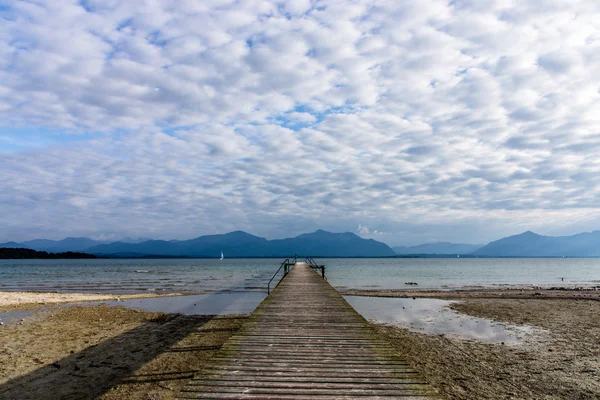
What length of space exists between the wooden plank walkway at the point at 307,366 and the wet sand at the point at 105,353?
305 centimetres

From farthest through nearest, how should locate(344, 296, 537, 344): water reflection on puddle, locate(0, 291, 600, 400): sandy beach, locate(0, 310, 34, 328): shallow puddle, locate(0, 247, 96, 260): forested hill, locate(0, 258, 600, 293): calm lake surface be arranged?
locate(0, 247, 96, 260): forested hill
locate(0, 258, 600, 293): calm lake surface
locate(0, 310, 34, 328): shallow puddle
locate(344, 296, 537, 344): water reflection on puddle
locate(0, 291, 600, 400): sandy beach

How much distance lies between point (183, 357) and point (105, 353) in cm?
251

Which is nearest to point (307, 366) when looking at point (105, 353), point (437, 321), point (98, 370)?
point (98, 370)

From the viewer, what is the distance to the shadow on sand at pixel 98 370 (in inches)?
332

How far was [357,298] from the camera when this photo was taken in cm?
2550

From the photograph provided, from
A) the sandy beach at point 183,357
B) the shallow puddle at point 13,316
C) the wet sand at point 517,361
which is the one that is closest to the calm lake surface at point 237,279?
the shallow puddle at point 13,316

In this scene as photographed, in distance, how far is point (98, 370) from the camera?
9875 mm

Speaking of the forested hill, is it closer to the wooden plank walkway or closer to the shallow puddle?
the shallow puddle

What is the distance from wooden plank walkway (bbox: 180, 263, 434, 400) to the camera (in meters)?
4.55

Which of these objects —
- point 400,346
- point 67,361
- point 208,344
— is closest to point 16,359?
point 67,361

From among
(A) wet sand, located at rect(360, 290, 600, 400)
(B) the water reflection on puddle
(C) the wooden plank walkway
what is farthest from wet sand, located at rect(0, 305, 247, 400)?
(B) the water reflection on puddle

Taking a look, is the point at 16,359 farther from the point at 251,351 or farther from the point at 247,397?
the point at 247,397

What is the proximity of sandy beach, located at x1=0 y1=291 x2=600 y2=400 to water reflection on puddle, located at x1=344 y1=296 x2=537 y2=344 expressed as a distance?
0.80 m

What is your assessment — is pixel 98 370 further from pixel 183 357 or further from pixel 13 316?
pixel 13 316
